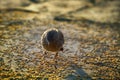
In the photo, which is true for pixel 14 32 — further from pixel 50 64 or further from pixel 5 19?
pixel 50 64

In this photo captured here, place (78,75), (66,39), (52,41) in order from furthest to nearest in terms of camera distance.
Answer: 1. (66,39)
2. (52,41)
3. (78,75)

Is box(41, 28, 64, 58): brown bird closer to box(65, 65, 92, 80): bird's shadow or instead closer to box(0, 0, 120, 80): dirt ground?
box(0, 0, 120, 80): dirt ground

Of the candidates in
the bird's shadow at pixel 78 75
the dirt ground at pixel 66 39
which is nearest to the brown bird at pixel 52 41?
the dirt ground at pixel 66 39

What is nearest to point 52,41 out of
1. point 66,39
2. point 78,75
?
point 78,75

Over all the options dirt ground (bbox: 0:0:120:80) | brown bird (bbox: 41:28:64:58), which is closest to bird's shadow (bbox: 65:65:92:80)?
dirt ground (bbox: 0:0:120:80)

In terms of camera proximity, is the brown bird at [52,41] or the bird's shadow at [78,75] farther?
the brown bird at [52,41]

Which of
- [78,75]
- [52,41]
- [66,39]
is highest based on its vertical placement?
[52,41]

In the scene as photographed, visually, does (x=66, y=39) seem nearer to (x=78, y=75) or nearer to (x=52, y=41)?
(x=52, y=41)

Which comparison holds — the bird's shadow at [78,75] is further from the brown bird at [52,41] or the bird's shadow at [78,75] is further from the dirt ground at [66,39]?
Answer: the brown bird at [52,41]

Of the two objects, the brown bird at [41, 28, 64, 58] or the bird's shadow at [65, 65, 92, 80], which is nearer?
the bird's shadow at [65, 65, 92, 80]
